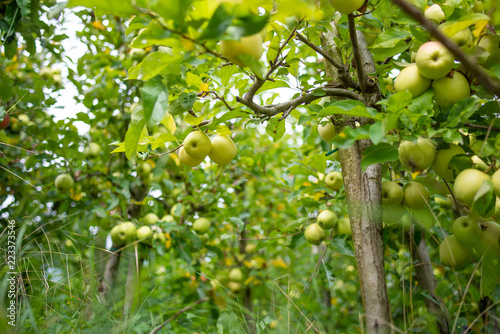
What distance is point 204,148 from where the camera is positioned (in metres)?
1.15

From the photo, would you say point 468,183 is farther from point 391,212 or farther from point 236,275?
point 236,275

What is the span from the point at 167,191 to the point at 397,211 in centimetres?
228

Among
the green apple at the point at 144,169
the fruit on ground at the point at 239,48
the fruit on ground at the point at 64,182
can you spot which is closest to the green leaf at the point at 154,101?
the fruit on ground at the point at 239,48

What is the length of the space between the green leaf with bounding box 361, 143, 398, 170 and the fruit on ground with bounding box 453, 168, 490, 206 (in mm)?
165

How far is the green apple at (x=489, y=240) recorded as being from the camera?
1036mm

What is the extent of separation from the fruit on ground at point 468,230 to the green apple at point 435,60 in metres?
0.41

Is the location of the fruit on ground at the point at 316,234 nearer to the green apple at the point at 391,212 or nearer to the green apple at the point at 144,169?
the green apple at the point at 391,212

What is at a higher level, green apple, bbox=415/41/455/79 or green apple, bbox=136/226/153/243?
green apple, bbox=415/41/455/79

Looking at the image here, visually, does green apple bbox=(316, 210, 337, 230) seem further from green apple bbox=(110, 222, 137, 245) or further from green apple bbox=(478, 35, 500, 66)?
green apple bbox=(110, 222, 137, 245)

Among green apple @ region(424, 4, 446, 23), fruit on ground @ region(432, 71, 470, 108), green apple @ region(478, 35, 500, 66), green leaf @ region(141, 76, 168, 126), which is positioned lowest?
green leaf @ region(141, 76, 168, 126)

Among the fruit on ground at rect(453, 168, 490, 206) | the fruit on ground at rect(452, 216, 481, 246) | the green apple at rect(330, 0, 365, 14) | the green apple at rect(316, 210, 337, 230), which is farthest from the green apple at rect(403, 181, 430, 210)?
the green apple at rect(330, 0, 365, 14)

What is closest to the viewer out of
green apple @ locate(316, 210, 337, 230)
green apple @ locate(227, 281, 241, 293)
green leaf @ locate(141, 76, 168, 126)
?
green leaf @ locate(141, 76, 168, 126)

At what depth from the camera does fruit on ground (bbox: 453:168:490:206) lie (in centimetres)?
87

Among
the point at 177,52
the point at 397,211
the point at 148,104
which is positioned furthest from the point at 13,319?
the point at 397,211
